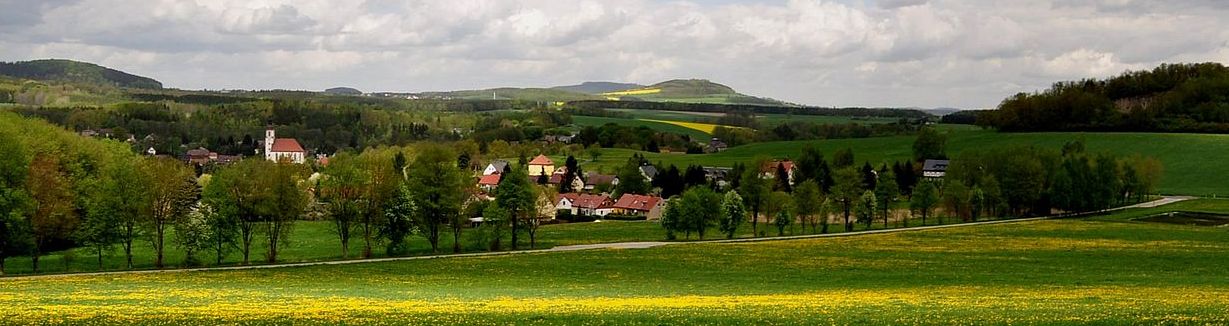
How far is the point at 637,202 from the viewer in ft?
417

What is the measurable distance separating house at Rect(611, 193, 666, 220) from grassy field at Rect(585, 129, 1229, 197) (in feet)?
157

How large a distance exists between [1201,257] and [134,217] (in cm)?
6255

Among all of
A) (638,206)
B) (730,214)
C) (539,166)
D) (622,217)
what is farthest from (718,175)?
(730,214)

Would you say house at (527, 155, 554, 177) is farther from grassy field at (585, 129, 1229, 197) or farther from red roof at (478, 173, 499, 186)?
red roof at (478, 173, 499, 186)

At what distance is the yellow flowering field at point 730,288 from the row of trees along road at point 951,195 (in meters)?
9.93

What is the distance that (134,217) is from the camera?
60625 millimetres

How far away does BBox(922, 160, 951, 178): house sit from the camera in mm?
153150

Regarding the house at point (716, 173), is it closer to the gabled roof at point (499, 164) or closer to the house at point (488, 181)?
the house at point (488, 181)

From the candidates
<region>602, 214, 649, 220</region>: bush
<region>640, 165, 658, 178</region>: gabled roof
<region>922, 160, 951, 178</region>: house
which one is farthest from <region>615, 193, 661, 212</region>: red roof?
<region>922, 160, 951, 178</region>: house

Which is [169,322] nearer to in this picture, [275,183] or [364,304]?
[364,304]

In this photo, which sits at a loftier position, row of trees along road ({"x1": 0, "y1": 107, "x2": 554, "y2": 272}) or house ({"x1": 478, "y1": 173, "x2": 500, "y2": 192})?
row of trees along road ({"x1": 0, "y1": 107, "x2": 554, "y2": 272})

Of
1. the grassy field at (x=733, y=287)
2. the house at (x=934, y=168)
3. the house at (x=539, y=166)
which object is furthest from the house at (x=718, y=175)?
the grassy field at (x=733, y=287)

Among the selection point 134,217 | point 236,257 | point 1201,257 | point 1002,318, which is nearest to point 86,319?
point 1002,318

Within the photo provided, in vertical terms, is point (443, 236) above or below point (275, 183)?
below
